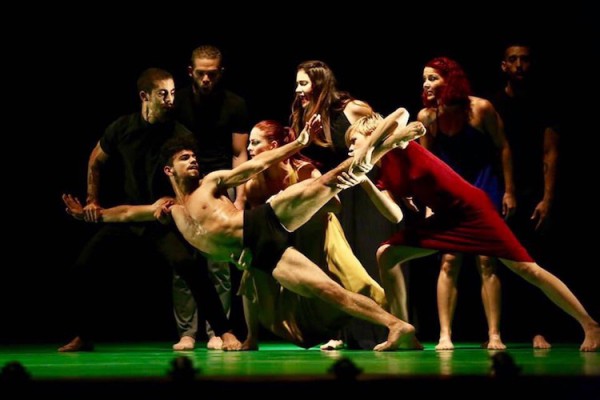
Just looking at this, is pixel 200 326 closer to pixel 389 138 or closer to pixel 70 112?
pixel 70 112

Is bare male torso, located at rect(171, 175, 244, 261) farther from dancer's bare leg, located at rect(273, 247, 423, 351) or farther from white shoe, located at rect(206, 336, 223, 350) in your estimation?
white shoe, located at rect(206, 336, 223, 350)

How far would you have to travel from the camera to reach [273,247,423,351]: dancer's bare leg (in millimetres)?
6496

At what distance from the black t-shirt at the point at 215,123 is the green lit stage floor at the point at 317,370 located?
47.7 inches

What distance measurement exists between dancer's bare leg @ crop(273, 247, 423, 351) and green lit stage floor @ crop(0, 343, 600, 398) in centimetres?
11

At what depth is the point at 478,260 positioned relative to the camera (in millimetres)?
7254

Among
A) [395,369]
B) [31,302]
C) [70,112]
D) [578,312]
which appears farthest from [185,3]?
[395,369]

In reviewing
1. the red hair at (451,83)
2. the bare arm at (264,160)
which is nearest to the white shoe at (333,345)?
the bare arm at (264,160)

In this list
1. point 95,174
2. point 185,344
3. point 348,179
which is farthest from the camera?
point 95,174

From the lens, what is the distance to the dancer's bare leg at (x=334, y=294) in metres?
6.50

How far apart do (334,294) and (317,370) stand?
1.30 meters

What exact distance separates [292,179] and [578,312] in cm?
164

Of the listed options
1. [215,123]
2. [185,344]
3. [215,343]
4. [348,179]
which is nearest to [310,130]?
[348,179]

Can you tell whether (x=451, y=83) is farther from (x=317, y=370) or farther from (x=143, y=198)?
(x=317, y=370)

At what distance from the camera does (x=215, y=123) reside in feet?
25.3
